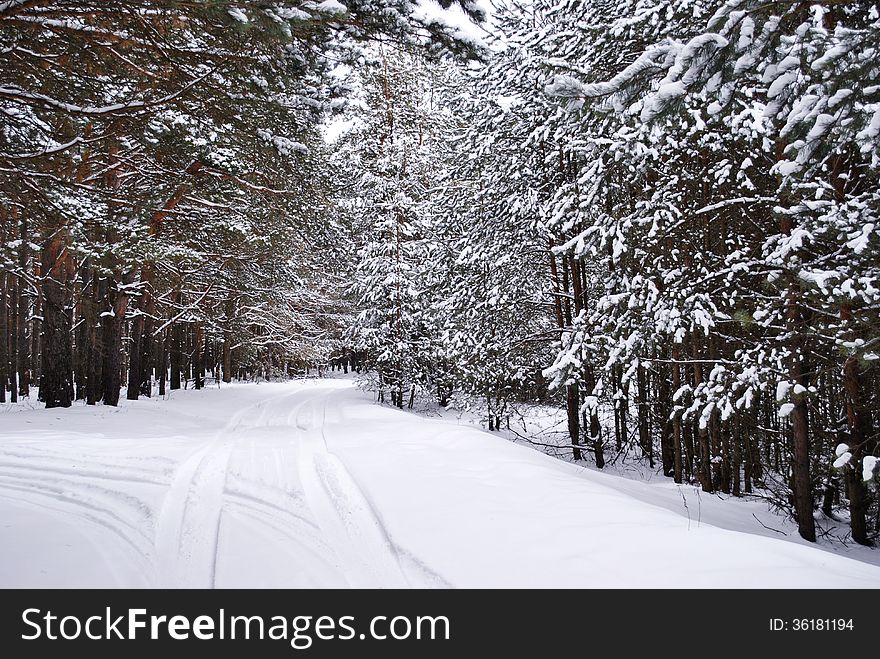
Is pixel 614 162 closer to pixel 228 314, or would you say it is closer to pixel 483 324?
pixel 483 324

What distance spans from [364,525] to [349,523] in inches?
7.0

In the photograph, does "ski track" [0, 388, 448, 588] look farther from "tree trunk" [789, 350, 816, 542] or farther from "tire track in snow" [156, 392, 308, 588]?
"tree trunk" [789, 350, 816, 542]

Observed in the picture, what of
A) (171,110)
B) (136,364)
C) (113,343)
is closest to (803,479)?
(171,110)

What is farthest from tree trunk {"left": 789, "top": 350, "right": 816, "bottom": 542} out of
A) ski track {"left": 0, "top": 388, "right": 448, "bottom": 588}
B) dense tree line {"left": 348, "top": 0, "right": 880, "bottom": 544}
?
ski track {"left": 0, "top": 388, "right": 448, "bottom": 588}

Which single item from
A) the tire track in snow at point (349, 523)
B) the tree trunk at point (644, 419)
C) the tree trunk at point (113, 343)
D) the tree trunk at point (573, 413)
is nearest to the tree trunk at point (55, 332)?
the tree trunk at point (113, 343)

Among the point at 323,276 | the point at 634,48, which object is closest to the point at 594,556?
the point at 634,48

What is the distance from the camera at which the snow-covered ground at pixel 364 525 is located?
12.2 ft

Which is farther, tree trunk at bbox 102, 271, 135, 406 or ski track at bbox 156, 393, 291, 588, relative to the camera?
tree trunk at bbox 102, 271, 135, 406

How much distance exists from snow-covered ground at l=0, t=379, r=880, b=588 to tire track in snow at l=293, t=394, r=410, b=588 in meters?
0.02

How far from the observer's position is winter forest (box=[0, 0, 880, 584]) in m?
4.05
